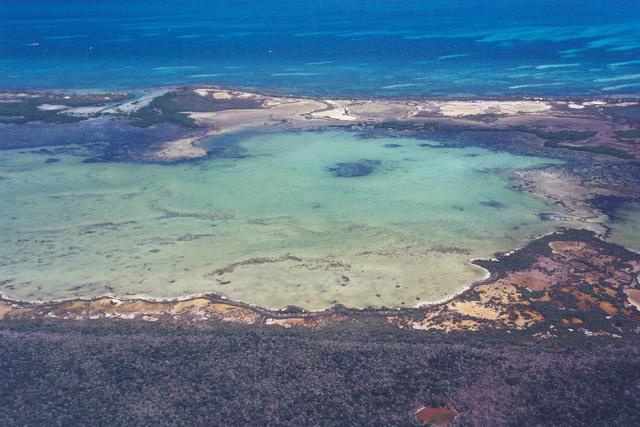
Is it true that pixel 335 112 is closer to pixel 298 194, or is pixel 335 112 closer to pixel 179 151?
pixel 179 151

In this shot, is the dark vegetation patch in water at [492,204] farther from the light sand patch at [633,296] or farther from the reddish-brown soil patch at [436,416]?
the reddish-brown soil patch at [436,416]

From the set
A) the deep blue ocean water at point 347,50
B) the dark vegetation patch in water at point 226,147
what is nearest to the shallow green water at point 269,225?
the dark vegetation patch in water at point 226,147

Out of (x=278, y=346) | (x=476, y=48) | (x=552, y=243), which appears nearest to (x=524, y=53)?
(x=476, y=48)

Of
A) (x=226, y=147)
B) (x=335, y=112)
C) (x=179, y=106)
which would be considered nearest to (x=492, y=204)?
(x=226, y=147)

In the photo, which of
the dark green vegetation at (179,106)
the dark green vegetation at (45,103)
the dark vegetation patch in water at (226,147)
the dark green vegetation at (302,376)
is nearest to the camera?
the dark green vegetation at (302,376)

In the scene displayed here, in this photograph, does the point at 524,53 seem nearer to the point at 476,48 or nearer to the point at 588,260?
the point at 476,48

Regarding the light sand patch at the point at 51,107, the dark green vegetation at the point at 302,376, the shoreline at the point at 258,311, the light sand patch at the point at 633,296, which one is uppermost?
A: the light sand patch at the point at 51,107
